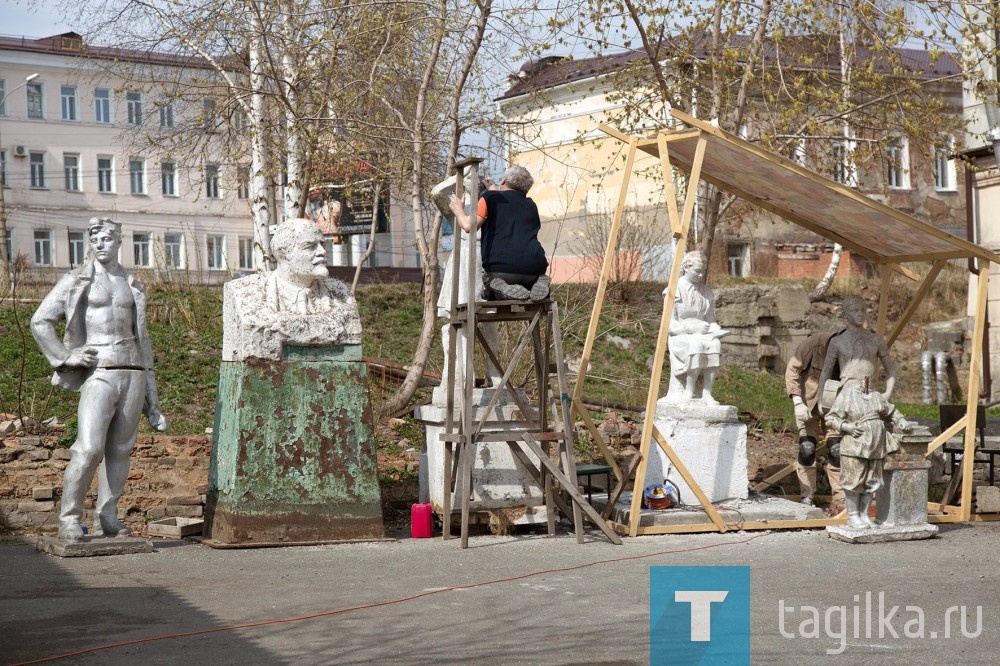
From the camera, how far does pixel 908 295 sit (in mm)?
25172

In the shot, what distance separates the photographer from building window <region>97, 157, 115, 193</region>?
46.5 metres

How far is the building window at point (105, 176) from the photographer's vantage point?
152 ft

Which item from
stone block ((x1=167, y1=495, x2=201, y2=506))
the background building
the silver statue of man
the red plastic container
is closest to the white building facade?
the background building

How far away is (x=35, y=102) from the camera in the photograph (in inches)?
1811

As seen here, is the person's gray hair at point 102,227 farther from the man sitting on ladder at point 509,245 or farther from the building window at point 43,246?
the building window at point 43,246

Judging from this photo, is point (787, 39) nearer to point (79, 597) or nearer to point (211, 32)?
point (211, 32)

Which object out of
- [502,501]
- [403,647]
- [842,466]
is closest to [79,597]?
[403,647]

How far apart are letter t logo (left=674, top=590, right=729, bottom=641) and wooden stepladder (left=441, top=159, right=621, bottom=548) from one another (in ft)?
6.47

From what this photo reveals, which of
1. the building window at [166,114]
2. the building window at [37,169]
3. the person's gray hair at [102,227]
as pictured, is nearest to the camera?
the person's gray hair at [102,227]

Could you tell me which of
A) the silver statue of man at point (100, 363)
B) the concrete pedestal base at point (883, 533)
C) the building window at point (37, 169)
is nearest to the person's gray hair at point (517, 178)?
the silver statue of man at point (100, 363)

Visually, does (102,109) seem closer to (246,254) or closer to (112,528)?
(246,254)

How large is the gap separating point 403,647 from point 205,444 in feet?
19.6

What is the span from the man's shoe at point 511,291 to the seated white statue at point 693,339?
189cm

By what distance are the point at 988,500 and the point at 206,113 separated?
10.1 meters
